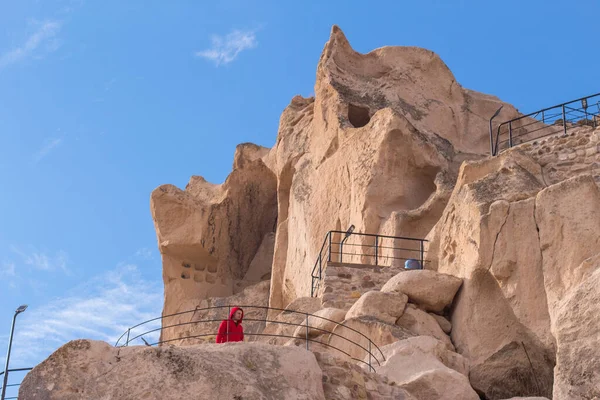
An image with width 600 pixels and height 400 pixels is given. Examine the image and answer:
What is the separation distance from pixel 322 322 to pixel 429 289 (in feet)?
4.98

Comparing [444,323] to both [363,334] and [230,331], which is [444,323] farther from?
[230,331]

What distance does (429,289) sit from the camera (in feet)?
44.4

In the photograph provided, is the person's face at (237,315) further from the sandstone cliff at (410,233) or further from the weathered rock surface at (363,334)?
the weathered rock surface at (363,334)

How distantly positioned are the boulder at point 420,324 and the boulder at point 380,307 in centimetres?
9

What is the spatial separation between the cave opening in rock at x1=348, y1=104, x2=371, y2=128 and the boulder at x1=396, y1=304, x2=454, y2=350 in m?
8.32

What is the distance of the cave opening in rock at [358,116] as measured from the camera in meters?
21.2

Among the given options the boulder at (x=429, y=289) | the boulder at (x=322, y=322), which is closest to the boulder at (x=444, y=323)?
the boulder at (x=429, y=289)

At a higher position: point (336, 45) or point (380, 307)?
point (336, 45)

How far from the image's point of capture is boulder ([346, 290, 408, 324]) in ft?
42.6

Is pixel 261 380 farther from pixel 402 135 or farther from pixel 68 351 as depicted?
pixel 402 135

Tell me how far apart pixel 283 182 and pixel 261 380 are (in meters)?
15.2

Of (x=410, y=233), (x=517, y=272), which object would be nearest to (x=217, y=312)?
(x=410, y=233)

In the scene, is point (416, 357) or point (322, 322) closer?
point (416, 357)

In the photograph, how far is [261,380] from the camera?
8359mm
